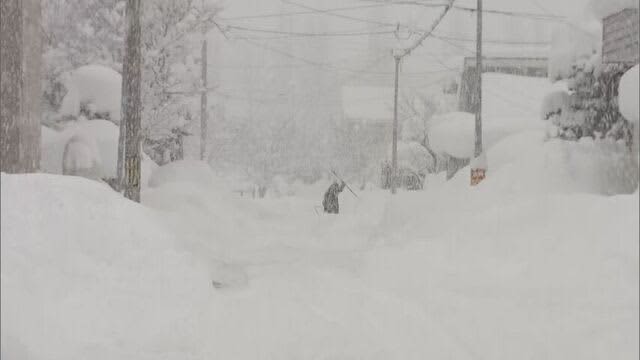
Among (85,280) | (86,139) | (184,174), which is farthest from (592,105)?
(184,174)

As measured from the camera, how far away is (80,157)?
681 inches

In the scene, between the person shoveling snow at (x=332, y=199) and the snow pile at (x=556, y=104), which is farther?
the person shoveling snow at (x=332, y=199)

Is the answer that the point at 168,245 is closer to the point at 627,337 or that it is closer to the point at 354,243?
the point at 627,337

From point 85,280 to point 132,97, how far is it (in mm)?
7363

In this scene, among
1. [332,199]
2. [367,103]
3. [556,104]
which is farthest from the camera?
[367,103]

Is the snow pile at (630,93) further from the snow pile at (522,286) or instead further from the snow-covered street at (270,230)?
the snow pile at (522,286)

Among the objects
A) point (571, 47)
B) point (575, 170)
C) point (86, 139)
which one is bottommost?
point (575, 170)

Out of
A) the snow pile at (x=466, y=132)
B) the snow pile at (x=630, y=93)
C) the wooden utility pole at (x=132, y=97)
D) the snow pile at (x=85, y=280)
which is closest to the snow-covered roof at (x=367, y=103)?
the snow pile at (x=466, y=132)

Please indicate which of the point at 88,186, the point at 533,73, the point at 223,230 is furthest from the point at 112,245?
the point at 533,73

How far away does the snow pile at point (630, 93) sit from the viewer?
9070mm

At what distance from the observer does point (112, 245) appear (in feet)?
23.7

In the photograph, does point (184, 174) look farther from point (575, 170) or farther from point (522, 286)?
point (522, 286)

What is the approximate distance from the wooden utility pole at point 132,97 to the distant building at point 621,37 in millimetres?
7886

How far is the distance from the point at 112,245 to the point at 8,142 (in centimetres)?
483
